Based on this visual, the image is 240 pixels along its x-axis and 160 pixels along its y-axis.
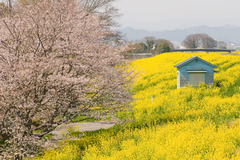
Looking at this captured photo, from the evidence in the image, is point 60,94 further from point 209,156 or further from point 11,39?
point 209,156

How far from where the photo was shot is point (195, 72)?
21.5 meters

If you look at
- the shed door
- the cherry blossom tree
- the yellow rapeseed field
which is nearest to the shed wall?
the shed door

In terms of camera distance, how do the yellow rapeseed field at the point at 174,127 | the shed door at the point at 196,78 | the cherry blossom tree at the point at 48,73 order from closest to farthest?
the yellow rapeseed field at the point at 174,127 < the cherry blossom tree at the point at 48,73 < the shed door at the point at 196,78

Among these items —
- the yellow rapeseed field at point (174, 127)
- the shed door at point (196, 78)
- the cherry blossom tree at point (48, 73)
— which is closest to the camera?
the yellow rapeseed field at point (174, 127)

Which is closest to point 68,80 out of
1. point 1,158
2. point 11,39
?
point 11,39

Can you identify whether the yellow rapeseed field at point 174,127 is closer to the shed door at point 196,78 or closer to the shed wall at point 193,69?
the shed door at point 196,78

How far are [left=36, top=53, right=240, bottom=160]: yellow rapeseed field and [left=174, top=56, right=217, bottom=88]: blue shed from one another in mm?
741

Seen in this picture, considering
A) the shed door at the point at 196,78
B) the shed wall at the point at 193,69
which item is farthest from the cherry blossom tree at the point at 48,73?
the shed door at the point at 196,78

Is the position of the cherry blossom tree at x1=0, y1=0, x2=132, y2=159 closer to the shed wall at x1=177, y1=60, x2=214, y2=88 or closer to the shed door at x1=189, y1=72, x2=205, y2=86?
the shed wall at x1=177, y1=60, x2=214, y2=88

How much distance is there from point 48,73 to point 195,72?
566 inches

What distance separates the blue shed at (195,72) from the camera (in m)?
21.4

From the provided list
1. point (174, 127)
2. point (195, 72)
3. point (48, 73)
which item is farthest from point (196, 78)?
point (48, 73)

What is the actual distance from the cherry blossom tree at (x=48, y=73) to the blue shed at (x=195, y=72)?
10973 mm

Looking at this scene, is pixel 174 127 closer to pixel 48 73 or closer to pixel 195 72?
pixel 48 73
